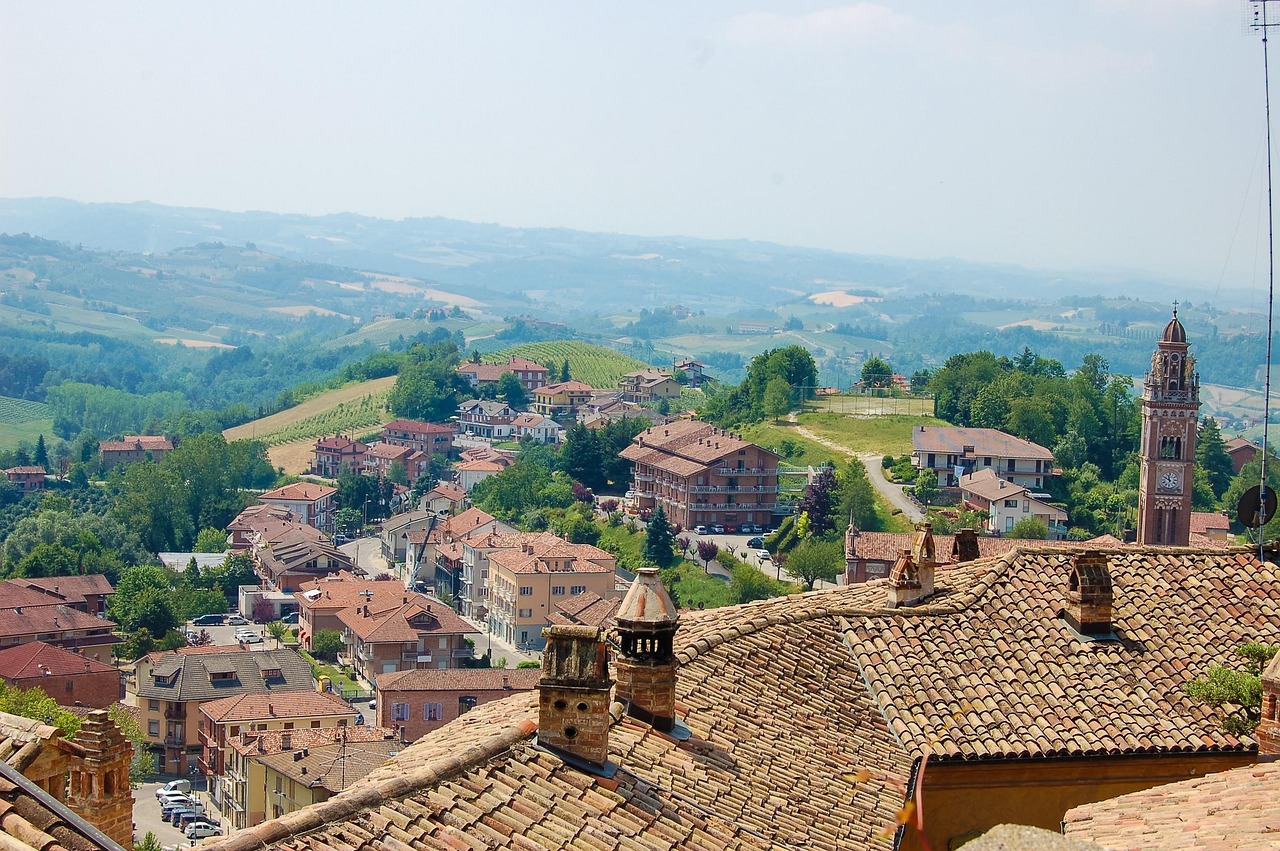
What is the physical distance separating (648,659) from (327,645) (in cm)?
6175

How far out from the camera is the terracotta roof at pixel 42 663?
58.8m

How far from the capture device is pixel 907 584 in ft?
50.5

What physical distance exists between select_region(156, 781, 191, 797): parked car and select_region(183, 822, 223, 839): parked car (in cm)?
458

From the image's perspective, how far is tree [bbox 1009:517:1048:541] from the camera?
7450cm

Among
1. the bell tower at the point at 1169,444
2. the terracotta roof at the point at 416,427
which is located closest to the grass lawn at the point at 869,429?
the bell tower at the point at 1169,444

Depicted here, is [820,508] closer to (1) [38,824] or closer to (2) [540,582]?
(2) [540,582]

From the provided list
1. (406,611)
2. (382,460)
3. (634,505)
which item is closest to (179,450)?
(382,460)

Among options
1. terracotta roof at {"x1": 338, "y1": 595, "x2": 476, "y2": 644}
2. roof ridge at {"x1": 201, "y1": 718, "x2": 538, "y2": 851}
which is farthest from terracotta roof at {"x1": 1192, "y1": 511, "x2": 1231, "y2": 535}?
roof ridge at {"x1": 201, "y1": 718, "x2": 538, "y2": 851}

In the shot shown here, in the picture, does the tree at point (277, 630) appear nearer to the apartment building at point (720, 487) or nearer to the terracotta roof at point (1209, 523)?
the apartment building at point (720, 487)

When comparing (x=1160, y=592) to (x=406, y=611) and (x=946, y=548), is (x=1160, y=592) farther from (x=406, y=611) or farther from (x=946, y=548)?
(x=406, y=611)

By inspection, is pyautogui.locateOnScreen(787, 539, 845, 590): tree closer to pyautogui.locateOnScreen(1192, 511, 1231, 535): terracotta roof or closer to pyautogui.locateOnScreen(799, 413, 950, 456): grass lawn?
pyautogui.locateOnScreen(1192, 511, 1231, 535): terracotta roof

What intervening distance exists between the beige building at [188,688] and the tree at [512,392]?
82.5m

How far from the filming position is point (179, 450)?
118125 millimetres

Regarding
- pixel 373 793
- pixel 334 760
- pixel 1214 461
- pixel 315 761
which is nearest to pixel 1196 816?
pixel 373 793
